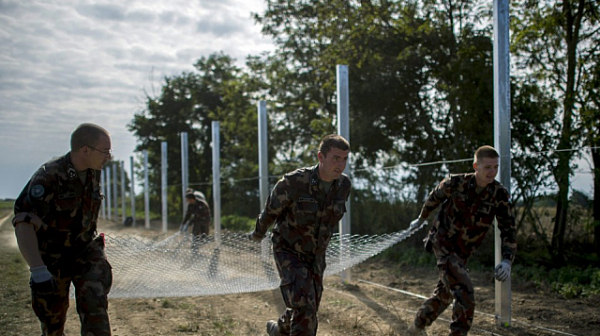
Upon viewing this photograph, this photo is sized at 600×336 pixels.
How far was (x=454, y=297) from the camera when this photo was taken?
419cm

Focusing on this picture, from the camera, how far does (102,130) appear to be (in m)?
3.57

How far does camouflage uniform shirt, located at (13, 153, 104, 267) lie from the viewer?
3.30 metres

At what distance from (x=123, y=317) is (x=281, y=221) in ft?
9.66

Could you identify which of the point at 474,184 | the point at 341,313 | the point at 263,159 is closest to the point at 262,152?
the point at 263,159

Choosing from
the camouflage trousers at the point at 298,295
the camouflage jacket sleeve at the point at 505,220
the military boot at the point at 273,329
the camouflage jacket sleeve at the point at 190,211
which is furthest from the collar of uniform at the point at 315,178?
the camouflage jacket sleeve at the point at 190,211

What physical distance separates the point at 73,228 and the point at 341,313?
3.36 m

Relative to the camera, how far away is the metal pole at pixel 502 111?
515 cm

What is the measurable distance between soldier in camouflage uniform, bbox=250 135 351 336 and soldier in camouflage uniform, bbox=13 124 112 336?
120cm

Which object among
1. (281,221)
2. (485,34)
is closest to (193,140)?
(485,34)

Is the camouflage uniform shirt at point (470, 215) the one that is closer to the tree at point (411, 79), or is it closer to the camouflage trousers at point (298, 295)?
the camouflage trousers at point (298, 295)

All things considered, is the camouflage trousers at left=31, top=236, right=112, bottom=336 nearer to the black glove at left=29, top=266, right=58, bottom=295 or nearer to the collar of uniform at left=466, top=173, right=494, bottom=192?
the black glove at left=29, top=266, right=58, bottom=295

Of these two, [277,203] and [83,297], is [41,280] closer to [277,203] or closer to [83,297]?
[83,297]

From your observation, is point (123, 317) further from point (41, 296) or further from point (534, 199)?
point (534, 199)

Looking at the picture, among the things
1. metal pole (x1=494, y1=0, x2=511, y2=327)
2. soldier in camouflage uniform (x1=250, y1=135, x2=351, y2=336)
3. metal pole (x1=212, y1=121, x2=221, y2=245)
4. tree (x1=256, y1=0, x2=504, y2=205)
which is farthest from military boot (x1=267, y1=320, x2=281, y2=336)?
metal pole (x1=212, y1=121, x2=221, y2=245)
